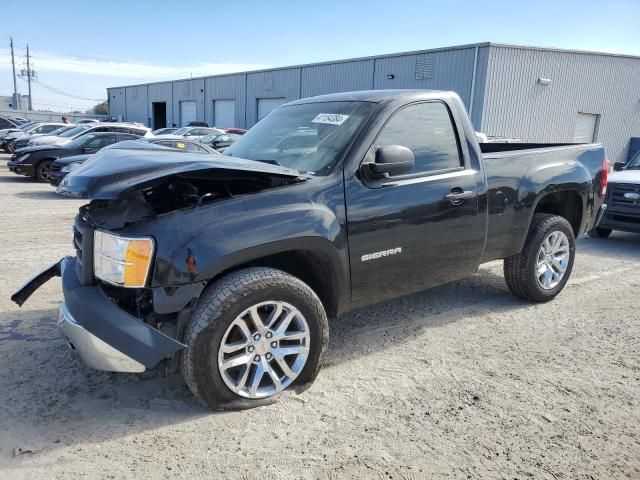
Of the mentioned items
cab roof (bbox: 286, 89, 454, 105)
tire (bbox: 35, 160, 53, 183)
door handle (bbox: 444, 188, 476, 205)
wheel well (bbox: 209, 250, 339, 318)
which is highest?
cab roof (bbox: 286, 89, 454, 105)

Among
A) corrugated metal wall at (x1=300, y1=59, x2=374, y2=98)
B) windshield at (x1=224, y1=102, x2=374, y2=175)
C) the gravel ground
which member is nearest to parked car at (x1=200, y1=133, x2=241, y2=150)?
corrugated metal wall at (x1=300, y1=59, x2=374, y2=98)

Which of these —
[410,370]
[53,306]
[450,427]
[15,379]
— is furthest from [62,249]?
[450,427]

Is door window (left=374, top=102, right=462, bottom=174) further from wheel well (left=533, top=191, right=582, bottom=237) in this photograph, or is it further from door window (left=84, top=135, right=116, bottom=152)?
door window (left=84, top=135, right=116, bottom=152)

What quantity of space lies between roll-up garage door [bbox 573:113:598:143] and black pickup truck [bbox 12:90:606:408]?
26517 mm

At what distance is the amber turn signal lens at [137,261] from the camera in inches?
111

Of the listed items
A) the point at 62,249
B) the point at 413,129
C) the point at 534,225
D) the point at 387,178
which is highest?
the point at 413,129

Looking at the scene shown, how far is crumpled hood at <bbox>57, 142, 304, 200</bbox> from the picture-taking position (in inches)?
111

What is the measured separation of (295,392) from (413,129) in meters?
2.13

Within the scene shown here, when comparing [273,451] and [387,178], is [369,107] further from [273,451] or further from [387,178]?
[273,451]

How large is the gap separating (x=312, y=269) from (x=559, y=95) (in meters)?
26.7

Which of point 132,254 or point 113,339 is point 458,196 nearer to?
point 132,254

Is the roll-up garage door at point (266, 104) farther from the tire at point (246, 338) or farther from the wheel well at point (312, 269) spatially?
the tire at point (246, 338)

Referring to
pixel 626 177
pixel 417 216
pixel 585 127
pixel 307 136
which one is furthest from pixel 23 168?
pixel 585 127

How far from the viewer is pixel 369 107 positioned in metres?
3.79
